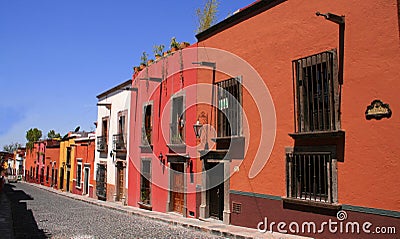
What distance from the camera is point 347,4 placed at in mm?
8180

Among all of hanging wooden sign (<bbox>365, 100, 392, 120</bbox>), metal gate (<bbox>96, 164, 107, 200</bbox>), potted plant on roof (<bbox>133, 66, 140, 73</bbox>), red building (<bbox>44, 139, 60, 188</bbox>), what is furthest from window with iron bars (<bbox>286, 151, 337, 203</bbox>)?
red building (<bbox>44, 139, 60, 188</bbox>)

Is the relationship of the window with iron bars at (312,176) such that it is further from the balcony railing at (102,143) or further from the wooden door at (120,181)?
the balcony railing at (102,143)

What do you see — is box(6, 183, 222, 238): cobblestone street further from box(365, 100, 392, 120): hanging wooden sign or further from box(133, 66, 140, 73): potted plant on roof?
box(133, 66, 140, 73): potted plant on roof

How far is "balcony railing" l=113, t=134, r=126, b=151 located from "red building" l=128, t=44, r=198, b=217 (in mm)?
865

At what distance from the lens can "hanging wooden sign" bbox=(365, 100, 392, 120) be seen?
23.9 ft

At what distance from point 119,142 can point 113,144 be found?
1.29m

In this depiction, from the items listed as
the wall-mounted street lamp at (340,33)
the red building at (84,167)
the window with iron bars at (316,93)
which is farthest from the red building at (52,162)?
the wall-mounted street lamp at (340,33)

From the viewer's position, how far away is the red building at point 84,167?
1008 inches

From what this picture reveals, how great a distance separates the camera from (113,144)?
21.4 meters

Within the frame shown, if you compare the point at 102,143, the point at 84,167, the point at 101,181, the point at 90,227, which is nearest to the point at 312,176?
the point at 90,227

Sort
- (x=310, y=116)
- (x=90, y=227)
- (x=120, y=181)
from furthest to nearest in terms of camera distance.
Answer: (x=120, y=181) < (x=90, y=227) < (x=310, y=116)

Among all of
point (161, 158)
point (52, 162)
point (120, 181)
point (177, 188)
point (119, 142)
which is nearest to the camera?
point (177, 188)

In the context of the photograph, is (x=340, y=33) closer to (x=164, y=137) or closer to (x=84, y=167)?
(x=164, y=137)

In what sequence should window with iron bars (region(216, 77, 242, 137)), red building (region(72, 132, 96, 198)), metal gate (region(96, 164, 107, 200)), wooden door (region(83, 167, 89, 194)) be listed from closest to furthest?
window with iron bars (region(216, 77, 242, 137)) → metal gate (region(96, 164, 107, 200)) → red building (region(72, 132, 96, 198)) → wooden door (region(83, 167, 89, 194))
